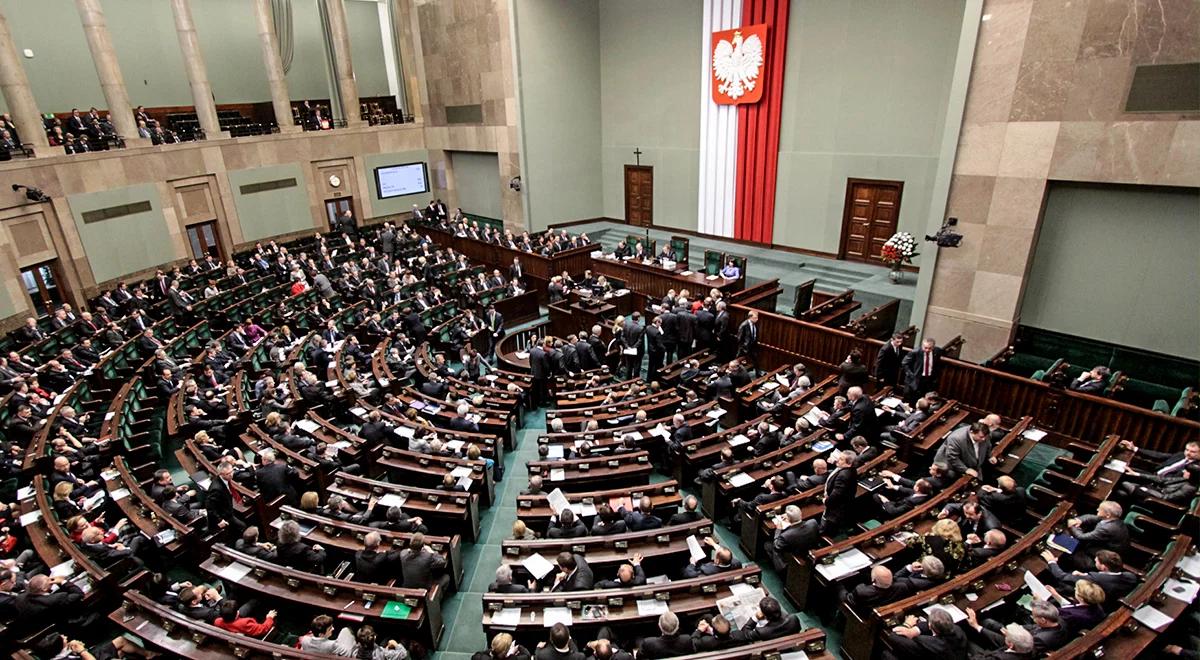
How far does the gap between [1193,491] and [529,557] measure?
22.5ft

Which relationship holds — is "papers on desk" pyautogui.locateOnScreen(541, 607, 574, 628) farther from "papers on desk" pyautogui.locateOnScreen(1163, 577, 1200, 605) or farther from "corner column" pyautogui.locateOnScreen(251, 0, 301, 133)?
"corner column" pyautogui.locateOnScreen(251, 0, 301, 133)

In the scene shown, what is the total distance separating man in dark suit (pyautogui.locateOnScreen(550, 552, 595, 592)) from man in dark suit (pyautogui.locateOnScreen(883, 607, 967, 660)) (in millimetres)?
2654

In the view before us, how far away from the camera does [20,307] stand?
1408 centimetres

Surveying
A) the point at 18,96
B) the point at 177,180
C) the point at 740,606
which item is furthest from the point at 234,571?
the point at 177,180

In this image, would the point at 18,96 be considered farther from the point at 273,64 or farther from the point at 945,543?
the point at 945,543

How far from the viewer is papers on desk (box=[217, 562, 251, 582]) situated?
5875mm

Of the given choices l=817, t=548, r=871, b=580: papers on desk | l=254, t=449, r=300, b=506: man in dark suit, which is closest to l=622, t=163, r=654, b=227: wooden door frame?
l=254, t=449, r=300, b=506: man in dark suit

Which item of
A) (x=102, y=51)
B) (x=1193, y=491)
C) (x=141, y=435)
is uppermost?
(x=102, y=51)

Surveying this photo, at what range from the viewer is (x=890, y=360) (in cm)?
945

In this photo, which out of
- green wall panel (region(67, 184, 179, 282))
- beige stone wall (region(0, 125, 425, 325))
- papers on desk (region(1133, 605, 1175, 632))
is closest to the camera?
papers on desk (region(1133, 605, 1175, 632))

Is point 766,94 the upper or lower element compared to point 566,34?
lower

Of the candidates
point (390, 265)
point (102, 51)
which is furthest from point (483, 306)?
point (102, 51)

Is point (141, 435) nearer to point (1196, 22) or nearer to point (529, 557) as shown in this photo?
point (529, 557)

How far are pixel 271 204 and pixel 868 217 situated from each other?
1916 cm
